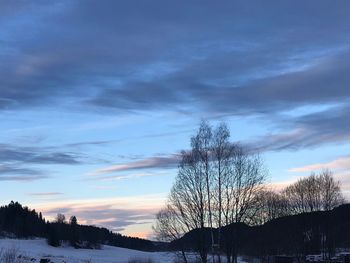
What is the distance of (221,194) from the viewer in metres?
49.1

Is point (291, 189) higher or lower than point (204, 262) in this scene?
higher

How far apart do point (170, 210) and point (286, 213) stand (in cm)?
4265

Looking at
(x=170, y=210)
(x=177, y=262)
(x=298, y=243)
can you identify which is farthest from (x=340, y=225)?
(x=170, y=210)

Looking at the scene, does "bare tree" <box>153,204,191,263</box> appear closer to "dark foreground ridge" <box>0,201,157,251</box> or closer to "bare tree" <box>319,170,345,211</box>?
"bare tree" <box>319,170,345,211</box>

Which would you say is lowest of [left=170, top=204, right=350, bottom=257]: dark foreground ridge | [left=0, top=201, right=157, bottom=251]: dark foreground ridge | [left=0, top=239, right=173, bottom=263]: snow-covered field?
[left=0, top=239, right=173, bottom=263]: snow-covered field

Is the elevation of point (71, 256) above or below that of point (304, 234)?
below

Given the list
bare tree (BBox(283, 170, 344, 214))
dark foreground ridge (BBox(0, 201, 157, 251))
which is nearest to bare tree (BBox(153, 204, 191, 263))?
bare tree (BBox(283, 170, 344, 214))

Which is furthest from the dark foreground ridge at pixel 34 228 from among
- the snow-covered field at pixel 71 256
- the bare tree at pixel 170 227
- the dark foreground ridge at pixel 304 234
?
the bare tree at pixel 170 227

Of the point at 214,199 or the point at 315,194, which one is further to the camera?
the point at 315,194

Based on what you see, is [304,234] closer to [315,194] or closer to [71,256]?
[315,194]

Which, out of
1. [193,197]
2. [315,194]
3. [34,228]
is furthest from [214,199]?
[34,228]

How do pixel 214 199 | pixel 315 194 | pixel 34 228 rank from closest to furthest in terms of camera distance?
pixel 214 199 < pixel 315 194 < pixel 34 228

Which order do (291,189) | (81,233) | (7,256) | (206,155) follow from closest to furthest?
(7,256) → (206,155) → (291,189) → (81,233)

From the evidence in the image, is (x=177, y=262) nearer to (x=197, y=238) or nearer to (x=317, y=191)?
(x=197, y=238)
